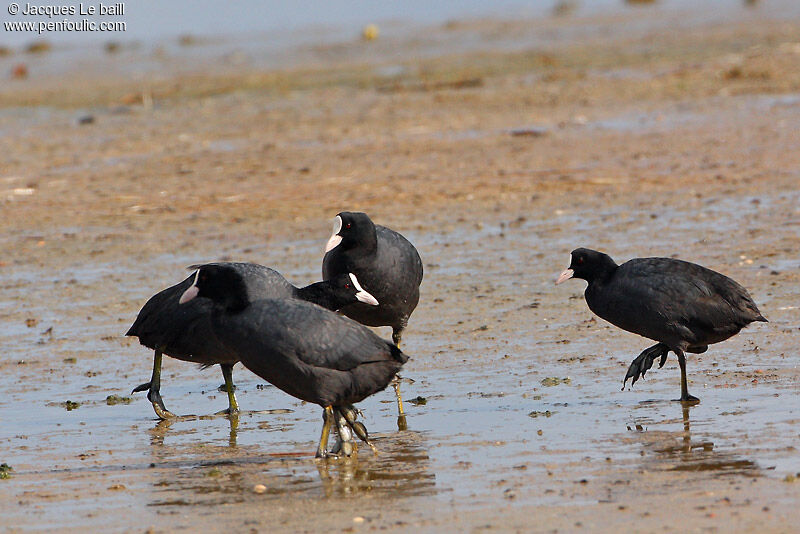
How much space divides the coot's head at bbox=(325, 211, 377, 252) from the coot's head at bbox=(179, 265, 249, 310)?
1063 millimetres

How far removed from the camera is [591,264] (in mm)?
8508

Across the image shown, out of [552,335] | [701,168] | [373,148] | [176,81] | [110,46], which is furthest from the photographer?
[110,46]

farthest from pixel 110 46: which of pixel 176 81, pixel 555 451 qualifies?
pixel 555 451

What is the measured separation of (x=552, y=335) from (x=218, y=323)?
312 centimetres

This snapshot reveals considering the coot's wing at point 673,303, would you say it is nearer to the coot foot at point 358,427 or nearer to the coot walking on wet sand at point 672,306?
the coot walking on wet sand at point 672,306

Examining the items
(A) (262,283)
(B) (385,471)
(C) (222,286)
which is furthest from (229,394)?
(B) (385,471)

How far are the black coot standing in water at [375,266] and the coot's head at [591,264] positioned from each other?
109 cm

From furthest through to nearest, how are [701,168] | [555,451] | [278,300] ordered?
[701,168], [278,300], [555,451]

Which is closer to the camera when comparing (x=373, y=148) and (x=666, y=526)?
(x=666, y=526)

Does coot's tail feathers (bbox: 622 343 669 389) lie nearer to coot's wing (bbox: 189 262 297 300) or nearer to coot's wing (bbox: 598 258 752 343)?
coot's wing (bbox: 598 258 752 343)

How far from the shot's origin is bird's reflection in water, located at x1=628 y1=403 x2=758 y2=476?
6.22 metres

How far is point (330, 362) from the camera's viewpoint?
698 cm

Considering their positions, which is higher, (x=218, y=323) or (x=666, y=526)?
(x=218, y=323)

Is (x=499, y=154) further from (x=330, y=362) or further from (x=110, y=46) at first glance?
(x=110, y=46)
